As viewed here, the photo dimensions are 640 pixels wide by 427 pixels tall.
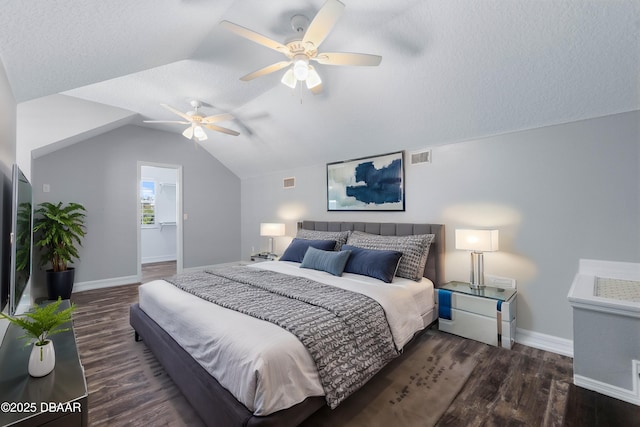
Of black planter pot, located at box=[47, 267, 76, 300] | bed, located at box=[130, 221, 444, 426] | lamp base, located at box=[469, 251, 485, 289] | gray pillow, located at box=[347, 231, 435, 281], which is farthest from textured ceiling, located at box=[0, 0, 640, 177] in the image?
bed, located at box=[130, 221, 444, 426]

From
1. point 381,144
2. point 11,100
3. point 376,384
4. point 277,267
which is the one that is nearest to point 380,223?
point 381,144

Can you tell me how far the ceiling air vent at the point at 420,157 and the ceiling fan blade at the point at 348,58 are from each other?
167 centimetres

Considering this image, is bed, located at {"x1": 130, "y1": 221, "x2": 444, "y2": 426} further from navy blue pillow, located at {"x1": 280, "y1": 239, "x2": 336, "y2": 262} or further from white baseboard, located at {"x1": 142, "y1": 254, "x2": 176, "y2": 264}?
white baseboard, located at {"x1": 142, "y1": 254, "x2": 176, "y2": 264}

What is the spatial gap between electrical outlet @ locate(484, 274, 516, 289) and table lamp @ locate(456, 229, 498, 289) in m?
0.13

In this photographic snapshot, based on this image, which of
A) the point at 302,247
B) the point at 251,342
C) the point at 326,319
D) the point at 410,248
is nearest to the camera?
the point at 251,342

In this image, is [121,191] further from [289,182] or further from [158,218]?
[289,182]

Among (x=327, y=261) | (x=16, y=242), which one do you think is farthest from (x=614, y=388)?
(x=16, y=242)

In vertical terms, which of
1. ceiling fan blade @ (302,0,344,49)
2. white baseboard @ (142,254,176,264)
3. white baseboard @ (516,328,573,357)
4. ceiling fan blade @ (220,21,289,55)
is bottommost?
white baseboard @ (516,328,573,357)

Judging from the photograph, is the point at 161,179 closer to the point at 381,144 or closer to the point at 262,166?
the point at 262,166

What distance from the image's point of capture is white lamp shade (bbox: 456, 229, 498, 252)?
2633mm

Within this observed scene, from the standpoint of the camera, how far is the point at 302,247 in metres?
3.79

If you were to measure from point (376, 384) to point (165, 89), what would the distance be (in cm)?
387

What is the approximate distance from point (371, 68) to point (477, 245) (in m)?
2.03

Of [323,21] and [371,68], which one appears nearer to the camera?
[323,21]
